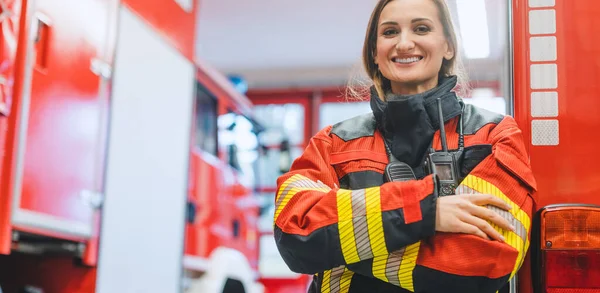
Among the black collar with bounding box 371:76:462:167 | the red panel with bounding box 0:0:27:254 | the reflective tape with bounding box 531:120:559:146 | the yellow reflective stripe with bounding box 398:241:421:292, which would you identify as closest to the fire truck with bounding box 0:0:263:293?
the red panel with bounding box 0:0:27:254

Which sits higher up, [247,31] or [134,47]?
[247,31]

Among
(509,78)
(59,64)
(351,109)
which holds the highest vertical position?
(351,109)

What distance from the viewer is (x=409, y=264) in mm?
1570

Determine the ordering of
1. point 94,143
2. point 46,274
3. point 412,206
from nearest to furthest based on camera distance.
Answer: point 412,206 → point 94,143 → point 46,274

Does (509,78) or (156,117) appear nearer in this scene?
(509,78)

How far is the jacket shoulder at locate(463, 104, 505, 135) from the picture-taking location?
69.1 inches

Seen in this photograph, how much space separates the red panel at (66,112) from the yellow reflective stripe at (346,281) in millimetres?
1902

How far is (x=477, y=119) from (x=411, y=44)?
0.22 m

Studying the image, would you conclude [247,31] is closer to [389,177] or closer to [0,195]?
[0,195]

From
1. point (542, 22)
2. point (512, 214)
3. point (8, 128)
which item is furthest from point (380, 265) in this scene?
point (8, 128)

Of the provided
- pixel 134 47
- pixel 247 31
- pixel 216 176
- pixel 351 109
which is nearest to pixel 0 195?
pixel 134 47

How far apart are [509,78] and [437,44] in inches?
6.9

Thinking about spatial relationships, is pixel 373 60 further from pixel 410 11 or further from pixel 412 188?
pixel 412 188

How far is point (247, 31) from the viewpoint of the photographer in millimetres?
9180
